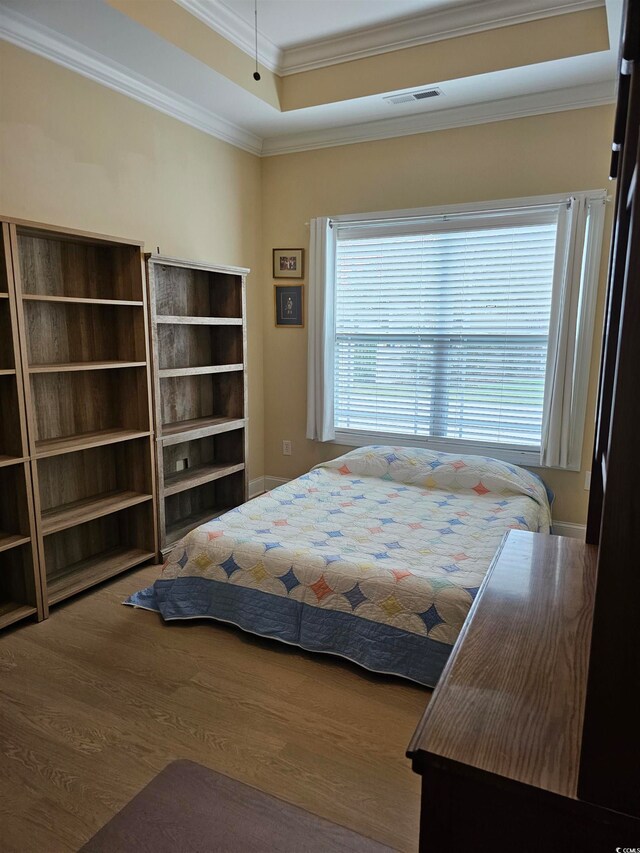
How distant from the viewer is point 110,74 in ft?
10.1

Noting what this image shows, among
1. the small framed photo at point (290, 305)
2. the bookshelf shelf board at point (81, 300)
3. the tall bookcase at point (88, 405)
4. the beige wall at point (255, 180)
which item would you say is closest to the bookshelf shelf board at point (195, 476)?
the tall bookcase at point (88, 405)

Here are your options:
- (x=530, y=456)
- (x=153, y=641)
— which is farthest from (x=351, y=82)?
(x=153, y=641)

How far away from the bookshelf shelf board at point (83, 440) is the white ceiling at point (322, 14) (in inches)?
95.9

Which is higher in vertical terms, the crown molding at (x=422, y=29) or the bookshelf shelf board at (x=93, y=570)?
the crown molding at (x=422, y=29)

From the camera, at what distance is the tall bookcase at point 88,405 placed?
2848 millimetres

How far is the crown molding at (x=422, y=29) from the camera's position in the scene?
115 inches

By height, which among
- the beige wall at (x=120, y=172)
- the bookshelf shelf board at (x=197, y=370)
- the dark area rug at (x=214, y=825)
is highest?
the beige wall at (x=120, y=172)

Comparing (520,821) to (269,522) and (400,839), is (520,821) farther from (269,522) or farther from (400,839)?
(269,522)

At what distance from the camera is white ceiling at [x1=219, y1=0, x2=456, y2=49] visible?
300cm

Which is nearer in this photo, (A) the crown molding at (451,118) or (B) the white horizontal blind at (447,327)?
(A) the crown molding at (451,118)

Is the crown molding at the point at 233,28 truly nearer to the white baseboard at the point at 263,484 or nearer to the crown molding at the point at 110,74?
the crown molding at the point at 110,74

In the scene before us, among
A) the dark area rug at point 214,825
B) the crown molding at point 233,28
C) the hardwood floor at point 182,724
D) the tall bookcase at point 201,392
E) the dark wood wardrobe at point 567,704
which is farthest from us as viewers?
the tall bookcase at point 201,392

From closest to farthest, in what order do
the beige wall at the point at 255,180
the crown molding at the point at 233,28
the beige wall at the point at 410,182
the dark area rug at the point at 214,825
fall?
the dark area rug at the point at 214,825, the beige wall at the point at 255,180, the crown molding at the point at 233,28, the beige wall at the point at 410,182

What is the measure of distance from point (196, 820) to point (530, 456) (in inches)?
118
